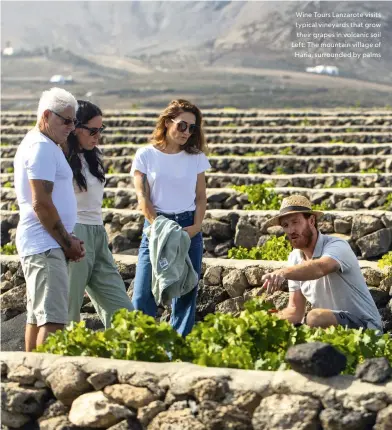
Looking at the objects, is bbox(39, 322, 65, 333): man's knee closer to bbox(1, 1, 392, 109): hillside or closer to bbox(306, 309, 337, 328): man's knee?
bbox(306, 309, 337, 328): man's knee

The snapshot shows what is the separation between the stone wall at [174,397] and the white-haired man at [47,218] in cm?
58

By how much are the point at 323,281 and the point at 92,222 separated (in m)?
1.68

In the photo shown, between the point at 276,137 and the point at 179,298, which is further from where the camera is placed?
the point at 276,137

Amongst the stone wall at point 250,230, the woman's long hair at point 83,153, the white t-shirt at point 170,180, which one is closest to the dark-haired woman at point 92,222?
the woman's long hair at point 83,153

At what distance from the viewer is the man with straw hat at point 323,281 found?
24.0 feet

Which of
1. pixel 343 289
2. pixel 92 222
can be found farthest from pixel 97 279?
pixel 343 289

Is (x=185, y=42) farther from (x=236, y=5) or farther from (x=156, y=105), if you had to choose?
(x=156, y=105)

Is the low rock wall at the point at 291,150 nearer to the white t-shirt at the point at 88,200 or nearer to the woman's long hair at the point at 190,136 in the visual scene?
the woman's long hair at the point at 190,136

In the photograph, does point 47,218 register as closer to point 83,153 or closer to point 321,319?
point 83,153

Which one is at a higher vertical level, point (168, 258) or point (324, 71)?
point (168, 258)

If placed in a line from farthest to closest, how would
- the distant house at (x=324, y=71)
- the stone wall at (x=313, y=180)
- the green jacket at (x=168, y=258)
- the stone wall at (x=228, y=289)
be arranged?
the distant house at (x=324, y=71), the stone wall at (x=313, y=180), the stone wall at (x=228, y=289), the green jacket at (x=168, y=258)

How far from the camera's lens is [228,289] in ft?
32.7

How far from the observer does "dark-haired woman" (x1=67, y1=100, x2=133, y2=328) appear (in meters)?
8.02

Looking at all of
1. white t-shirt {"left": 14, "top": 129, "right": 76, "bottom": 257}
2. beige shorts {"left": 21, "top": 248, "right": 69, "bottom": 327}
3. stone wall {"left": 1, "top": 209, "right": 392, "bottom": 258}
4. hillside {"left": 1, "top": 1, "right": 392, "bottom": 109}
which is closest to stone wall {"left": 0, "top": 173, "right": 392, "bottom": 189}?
stone wall {"left": 1, "top": 209, "right": 392, "bottom": 258}
